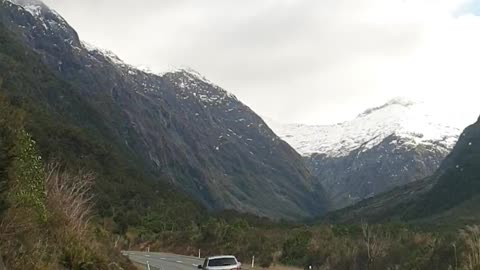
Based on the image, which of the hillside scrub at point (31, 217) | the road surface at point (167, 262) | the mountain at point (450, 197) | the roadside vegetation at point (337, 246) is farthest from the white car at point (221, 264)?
the mountain at point (450, 197)

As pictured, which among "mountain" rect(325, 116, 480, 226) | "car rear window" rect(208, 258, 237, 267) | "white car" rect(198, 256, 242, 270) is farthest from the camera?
"mountain" rect(325, 116, 480, 226)

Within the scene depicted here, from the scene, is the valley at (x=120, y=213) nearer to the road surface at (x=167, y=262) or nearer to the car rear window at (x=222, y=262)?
the road surface at (x=167, y=262)

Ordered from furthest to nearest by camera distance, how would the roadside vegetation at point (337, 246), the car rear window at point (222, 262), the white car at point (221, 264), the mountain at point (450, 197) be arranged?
the mountain at point (450, 197) < the car rear window at point (222, 262) < the white car at point (221, 264) < the roadside vegetation at point (337, 246)

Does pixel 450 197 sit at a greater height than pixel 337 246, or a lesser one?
greater

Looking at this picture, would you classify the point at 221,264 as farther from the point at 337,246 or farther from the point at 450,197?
the point at 450,197

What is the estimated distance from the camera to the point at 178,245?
65.8 metres

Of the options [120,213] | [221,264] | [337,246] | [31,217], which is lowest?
[221,264]


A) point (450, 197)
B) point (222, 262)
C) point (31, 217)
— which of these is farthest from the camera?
point (450, 197)

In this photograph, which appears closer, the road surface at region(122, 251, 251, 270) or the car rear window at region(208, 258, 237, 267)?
the car rear window at region(208, 258, 237, 267)

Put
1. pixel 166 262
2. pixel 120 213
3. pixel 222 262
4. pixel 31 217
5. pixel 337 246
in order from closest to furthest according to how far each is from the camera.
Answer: pixel 31 217 → pixel 222 262 → pixel 337 246 → pixel 166 262 → pixel 120 213

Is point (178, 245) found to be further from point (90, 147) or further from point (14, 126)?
point (14, 126)

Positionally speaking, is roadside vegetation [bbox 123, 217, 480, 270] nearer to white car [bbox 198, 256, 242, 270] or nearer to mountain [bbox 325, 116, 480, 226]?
white car [bbox 198, 256, 242, 270]

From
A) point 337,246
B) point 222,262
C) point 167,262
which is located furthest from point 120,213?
point 222,262

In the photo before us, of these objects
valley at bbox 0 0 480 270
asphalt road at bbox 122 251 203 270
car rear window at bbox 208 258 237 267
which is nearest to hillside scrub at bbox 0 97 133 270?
valley at bbox 0 0 480 270
